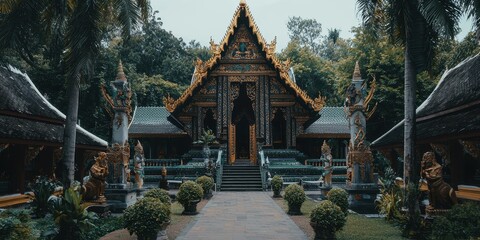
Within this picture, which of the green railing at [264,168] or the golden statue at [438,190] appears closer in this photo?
the golden statue at [438,190]

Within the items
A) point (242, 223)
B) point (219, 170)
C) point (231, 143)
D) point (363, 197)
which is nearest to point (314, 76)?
point (231, 143)

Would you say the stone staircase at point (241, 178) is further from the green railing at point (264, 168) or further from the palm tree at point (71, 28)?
the palm tree at point (71, 28)

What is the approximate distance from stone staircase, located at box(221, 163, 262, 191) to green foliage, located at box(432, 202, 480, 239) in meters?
15.6

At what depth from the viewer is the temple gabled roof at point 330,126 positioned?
99.7ft

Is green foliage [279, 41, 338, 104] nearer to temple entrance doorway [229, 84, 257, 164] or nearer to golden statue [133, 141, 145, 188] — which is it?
temple entrance doorway [229, 84, 257, 164]

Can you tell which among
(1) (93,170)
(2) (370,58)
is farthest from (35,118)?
(2) (370,58)

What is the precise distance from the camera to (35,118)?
16.8 metres

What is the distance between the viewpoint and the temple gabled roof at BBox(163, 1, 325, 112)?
92.1 ft

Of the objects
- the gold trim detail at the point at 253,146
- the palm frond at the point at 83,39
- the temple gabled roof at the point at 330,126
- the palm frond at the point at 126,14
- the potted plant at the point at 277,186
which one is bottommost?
the potted plant at the point at 277,186

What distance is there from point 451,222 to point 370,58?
2597 cm

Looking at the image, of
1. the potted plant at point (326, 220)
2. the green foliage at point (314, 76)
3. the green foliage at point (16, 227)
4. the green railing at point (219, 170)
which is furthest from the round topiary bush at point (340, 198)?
the green foliage at point (314, 76)

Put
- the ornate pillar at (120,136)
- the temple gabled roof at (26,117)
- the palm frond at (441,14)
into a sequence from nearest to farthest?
1. the palm frond at (441,14)
2. the temple gabled roof at (26,117)
3. the ornate pillar at (120,136)

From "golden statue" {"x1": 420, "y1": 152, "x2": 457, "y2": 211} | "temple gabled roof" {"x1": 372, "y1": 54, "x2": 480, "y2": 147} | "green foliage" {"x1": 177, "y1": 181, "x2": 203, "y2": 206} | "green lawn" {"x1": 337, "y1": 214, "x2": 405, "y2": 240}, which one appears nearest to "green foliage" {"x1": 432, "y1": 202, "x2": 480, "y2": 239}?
"green lawn" {"x1": 337, "y1": 214, "x2": 405, "y2": 240}

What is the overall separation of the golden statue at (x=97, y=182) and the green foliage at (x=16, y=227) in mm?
6424
